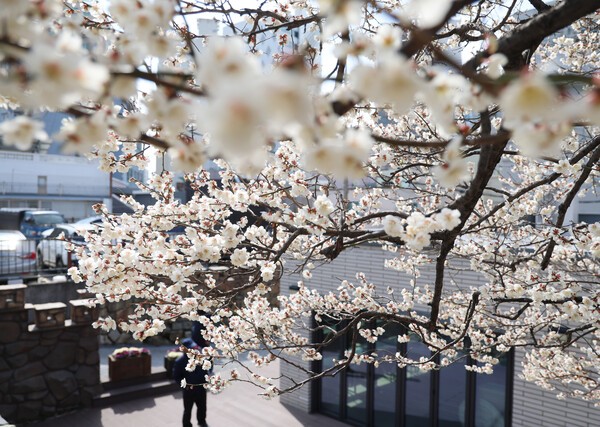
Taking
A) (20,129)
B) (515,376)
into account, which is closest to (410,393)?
(515,376)

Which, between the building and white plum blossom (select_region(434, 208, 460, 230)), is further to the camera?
the building

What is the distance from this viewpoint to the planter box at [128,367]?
22.6 feet

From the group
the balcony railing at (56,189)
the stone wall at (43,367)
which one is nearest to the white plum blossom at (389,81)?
the stone wall at (43,367)

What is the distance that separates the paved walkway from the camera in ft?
19.7

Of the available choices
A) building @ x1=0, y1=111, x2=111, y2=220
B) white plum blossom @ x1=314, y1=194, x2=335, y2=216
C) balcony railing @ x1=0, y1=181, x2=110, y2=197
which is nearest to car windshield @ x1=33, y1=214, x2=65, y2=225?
building @ x1=0, y1=111, x2=111, y2=220

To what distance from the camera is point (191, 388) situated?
5.16m

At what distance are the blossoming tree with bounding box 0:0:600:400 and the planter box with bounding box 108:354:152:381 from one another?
322cm

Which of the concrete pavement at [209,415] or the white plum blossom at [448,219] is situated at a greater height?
the white plum blossom at [448,219]

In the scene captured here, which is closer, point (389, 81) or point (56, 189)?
point (389, 81)

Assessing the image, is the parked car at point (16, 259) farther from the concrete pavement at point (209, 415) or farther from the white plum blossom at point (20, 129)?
the white plum blossom at point (20, 129)

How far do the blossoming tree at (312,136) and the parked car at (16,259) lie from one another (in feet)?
18.2

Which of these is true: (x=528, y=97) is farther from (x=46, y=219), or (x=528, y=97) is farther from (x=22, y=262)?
(x=46, y=219)

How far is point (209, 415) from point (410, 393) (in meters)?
2.76

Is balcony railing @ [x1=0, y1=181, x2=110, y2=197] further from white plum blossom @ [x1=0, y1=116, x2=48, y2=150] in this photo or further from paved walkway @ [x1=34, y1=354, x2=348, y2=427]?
white plum blossom @ [x1=0, y1=116, x2=48, y2=150]
